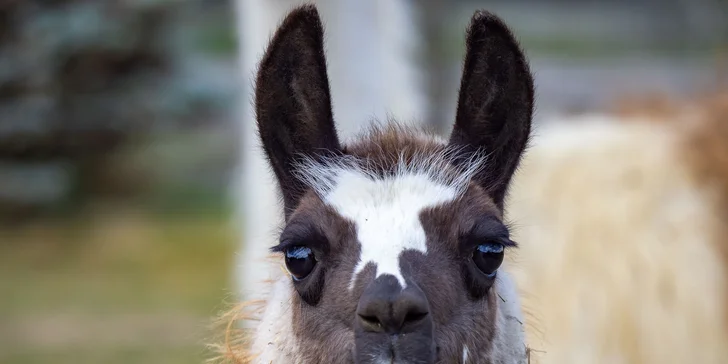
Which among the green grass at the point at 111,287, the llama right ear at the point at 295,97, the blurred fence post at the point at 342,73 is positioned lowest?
the green grass at the point at 111,287

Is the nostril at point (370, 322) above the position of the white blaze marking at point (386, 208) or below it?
below

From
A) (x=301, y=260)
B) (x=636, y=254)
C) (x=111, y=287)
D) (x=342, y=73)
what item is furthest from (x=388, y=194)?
(x=111, y=287)

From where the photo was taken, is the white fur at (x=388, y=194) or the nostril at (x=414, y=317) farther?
the white fur at (x=388, y=194)

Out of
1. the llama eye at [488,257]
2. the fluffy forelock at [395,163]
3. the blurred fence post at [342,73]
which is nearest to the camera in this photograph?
the llama eye at [488,257]

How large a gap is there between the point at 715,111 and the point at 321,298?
3372mm

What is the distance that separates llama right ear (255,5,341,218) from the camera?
9.70 feet

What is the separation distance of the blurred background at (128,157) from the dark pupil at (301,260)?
6256 mm

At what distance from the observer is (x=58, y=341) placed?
9633mm

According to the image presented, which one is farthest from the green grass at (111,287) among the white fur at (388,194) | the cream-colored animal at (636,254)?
the white fur at (388,194)

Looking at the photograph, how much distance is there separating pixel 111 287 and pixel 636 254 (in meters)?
7.16

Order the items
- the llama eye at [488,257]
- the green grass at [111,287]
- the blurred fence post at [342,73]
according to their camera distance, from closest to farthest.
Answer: the llama eye at [488,257]
the blurred fence post at [342,73]
the green grass at [111,287]

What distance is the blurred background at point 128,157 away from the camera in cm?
1005

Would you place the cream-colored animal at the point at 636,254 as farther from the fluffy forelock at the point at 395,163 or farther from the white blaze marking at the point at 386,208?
the white blaze marking at the point at 386,208

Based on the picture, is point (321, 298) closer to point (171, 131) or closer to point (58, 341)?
point (58, 341)
